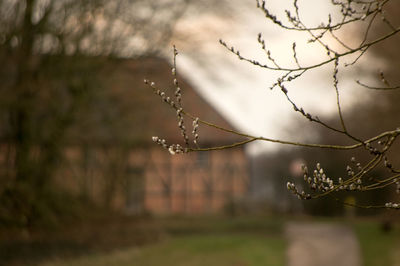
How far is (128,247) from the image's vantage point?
1745cm

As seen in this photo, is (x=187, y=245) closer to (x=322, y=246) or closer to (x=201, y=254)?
(x=201, y=254)

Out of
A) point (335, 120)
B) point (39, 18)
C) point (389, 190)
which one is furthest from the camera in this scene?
point (335, 120)

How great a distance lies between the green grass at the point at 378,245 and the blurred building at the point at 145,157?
7.09 meters

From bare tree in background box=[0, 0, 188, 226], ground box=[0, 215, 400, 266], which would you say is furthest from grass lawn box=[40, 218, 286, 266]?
bare tree in background box=[0, 0, 188, 226]

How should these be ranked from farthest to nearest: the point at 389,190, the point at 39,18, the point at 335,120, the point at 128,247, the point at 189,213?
the point at 335,120 < the point at 189,213 < the point at 389,190 < the point at 128,247 < the point at 39,18

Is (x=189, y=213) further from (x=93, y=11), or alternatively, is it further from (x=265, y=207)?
(x=93, y=11)

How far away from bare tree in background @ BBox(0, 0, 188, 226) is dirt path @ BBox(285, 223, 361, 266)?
6.35 m

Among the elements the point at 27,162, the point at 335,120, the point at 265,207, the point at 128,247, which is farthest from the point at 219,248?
the point at 335,120

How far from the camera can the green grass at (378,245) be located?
527 inches

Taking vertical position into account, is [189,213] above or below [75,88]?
below

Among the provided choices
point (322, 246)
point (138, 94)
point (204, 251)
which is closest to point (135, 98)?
point (138, 94)

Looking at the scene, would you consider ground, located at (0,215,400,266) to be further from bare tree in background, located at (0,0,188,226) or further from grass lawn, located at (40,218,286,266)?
bare tree in background, located at (0,0,188,226)

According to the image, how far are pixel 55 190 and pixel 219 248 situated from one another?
4451 millimetres

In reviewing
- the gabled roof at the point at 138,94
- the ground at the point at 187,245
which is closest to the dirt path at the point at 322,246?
the ground at the point at 187,245
